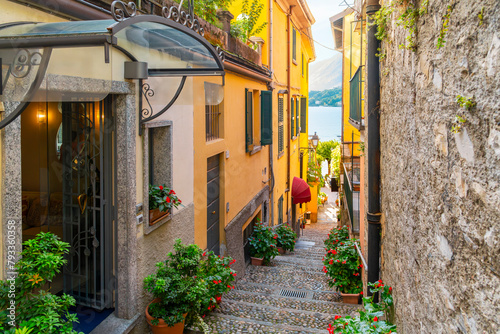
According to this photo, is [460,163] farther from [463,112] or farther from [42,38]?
[42,38]

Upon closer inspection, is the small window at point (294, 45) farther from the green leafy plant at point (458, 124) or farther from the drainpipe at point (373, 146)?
the green leafy plant at point (458, 124)

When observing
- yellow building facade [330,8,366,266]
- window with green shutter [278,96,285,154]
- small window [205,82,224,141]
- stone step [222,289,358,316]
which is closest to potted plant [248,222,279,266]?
yellow building facade [330,8,366,266]

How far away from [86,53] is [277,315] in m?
4.51

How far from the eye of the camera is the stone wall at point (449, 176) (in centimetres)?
185

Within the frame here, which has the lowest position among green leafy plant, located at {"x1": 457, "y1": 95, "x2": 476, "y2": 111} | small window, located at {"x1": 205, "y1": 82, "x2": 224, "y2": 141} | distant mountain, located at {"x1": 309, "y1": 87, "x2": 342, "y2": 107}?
green leafy plant, located at {"x1": 457, "y1": 95, "x2": 476, "y2": 111}

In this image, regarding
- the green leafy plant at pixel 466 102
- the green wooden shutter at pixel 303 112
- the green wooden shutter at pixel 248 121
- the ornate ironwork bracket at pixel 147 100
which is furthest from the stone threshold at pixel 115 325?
the green wooden shutter at pixel 303 112

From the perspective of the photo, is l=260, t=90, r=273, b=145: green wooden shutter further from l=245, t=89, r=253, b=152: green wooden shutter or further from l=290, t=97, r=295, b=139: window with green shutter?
l=290, t=97, r=295, b=139: window with green shutter

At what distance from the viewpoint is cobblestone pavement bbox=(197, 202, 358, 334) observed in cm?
A: 583

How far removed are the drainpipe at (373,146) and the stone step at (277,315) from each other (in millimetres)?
1271

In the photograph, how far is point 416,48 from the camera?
3.08 m

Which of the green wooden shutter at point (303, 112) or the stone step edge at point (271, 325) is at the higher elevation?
the green wooden shutter at point (303, 112)

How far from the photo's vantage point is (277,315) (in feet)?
→ 20.9

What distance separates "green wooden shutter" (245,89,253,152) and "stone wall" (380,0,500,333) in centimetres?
645

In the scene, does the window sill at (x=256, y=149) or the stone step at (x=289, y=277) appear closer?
the stone step at (x=289, y=277)
